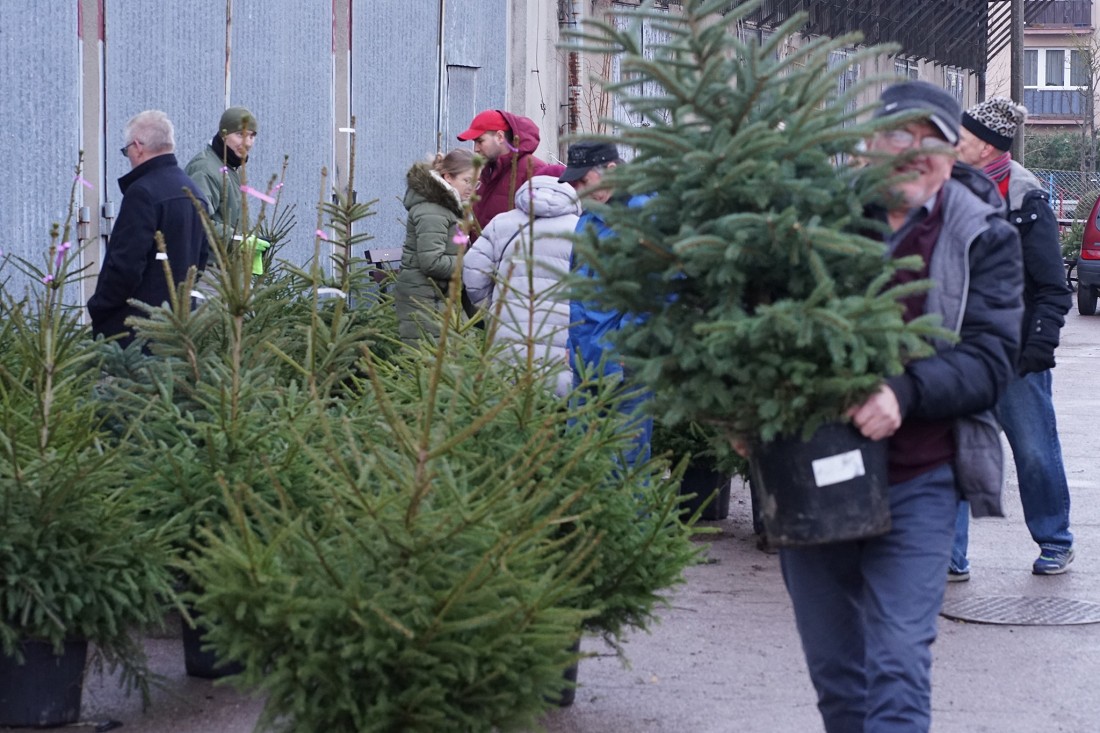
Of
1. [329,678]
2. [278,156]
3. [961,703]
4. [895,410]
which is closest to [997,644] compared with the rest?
[961,703]

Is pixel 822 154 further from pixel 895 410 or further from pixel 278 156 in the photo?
pixel 278 156

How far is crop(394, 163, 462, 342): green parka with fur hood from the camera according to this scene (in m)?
8.30

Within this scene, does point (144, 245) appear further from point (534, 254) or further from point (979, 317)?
point (979, 317)

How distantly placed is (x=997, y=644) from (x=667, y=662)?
131 cm

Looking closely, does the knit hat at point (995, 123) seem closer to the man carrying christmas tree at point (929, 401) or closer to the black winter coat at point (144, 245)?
the man carrying christmas tree at point (929, 401)

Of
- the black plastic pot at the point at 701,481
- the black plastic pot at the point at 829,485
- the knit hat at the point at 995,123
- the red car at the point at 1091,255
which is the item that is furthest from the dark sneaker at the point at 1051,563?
the red car at the point at 1091,255

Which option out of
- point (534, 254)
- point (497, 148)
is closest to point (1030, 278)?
point (534, 254)

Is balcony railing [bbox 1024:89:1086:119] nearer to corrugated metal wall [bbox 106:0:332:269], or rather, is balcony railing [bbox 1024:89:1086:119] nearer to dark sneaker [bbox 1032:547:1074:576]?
corrugated metal wall [bbox 106:0:332:269]

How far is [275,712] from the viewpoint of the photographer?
146 inches

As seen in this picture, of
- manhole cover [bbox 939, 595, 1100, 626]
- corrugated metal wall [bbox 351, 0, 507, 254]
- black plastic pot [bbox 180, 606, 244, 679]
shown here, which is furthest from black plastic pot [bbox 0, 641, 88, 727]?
corrugated metal wall [bbox 351, 0, 507, 254]

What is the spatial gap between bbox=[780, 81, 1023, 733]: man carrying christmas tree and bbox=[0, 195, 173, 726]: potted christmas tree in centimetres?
204

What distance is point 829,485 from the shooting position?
3.59 meters

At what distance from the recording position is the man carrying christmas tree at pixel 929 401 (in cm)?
357

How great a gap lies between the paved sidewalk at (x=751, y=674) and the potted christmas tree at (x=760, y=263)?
1.34 m
